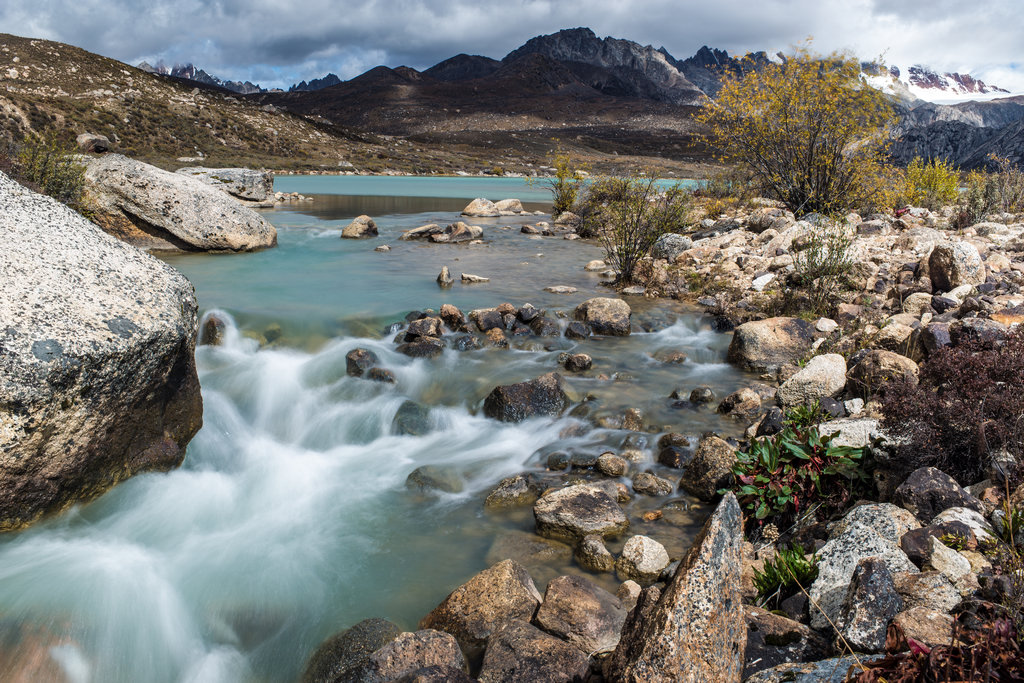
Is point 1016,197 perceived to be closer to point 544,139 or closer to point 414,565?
A: point 414,565

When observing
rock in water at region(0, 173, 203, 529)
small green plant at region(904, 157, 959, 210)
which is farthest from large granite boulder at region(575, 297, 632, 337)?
small green plant at region(904, 157, 959, 210)

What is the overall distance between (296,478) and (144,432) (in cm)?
166

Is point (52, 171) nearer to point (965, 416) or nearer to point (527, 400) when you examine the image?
point (527, 400)

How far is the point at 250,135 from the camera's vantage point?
69.7 meters

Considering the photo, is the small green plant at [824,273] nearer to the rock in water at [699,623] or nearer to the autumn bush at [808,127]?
the autumn bush at [808,127]

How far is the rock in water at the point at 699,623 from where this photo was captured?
281cm

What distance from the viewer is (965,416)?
4.68 metres

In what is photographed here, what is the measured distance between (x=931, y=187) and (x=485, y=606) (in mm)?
21928

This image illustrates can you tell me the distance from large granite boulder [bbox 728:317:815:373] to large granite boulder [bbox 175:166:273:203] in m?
26.1

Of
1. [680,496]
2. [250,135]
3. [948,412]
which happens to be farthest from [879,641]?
[250,135]

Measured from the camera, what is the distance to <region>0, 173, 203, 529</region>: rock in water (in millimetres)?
4922

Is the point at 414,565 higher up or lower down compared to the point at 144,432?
lower down

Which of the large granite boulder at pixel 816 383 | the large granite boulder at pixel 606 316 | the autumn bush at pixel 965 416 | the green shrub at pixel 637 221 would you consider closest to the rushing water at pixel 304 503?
the large granite boulder at pixel 606 316

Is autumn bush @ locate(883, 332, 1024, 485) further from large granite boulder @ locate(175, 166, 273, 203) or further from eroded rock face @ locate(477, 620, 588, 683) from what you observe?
large granite boulder @ locate(175, 166, 273, 203)
